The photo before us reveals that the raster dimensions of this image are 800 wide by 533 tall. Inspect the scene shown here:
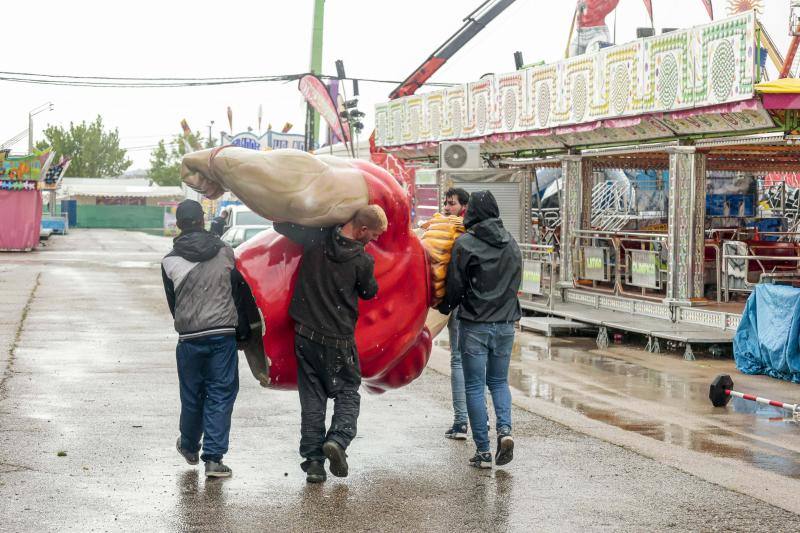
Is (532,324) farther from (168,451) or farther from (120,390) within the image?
(168,451)

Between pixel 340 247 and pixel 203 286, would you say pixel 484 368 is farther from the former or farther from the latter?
pixel 203 286

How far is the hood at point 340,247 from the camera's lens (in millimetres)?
6676

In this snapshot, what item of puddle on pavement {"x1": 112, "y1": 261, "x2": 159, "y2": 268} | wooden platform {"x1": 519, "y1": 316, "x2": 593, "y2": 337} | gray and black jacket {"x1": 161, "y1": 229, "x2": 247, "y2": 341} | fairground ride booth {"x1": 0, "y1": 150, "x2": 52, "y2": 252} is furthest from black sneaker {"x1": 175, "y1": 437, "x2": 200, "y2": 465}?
fairground ride booth {"x1": 0, "y1": 150, "x2": 52, "y2": 252}

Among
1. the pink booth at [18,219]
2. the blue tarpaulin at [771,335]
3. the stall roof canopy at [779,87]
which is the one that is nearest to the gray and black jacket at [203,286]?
the blue tarpaulin at [771,335]

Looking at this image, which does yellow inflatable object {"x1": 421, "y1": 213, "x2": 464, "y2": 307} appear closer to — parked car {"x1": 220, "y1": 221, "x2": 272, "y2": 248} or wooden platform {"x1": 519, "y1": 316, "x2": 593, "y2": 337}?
wooden platform {"x1": 519, "y1": 316, "x2": 593, "y2": 337}

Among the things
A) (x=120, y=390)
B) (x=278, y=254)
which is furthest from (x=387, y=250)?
(x=120, y=390)

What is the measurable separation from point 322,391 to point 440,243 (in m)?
1.43

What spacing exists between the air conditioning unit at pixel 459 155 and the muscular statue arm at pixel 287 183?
38.0ft

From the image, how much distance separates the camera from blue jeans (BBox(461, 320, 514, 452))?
24.6 ft

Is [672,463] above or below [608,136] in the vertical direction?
below

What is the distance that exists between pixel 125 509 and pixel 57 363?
6567 mm

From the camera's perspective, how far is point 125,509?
6191 mm

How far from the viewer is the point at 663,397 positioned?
36.6 feet

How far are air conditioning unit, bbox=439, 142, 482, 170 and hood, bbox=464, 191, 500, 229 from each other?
35.3 feet
